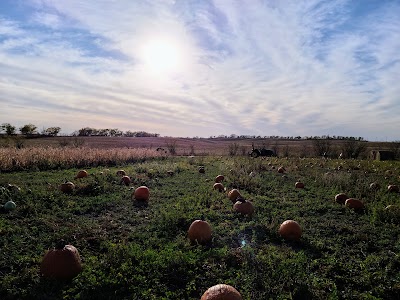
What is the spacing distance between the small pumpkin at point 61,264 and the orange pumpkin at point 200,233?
216cm

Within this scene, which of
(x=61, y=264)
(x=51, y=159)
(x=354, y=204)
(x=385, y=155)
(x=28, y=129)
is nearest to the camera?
(x=61, y=264)

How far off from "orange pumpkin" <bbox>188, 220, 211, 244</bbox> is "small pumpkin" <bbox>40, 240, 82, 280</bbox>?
7.07ft

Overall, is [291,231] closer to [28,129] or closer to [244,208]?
[244,208]

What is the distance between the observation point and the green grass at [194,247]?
4.33 m

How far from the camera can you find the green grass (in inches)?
170

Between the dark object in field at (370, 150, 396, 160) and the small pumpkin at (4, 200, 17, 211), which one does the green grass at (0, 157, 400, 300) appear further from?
the dark object in field at (370, 150, 396, 160)

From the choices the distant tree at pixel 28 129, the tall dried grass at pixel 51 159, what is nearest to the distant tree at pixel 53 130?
the distant tree at pixel 28 129

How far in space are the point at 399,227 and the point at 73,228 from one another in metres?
7.14

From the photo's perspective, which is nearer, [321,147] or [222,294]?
[222,294]

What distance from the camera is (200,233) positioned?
600 centimetres

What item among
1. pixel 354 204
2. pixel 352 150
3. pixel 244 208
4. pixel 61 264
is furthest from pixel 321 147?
pixel 61 264

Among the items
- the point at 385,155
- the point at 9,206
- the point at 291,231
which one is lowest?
the point at 9,206

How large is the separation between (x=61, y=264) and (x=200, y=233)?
251cm

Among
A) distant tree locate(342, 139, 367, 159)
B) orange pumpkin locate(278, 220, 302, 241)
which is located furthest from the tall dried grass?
distant tree locate(342, 139, 367, 159)
